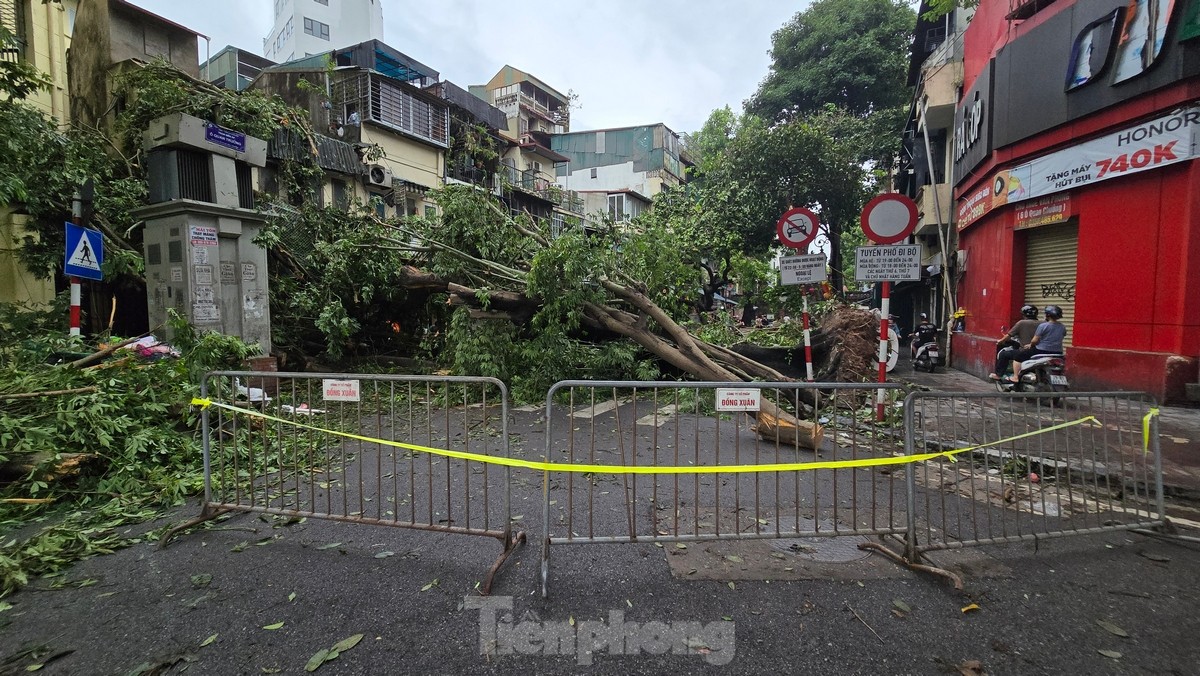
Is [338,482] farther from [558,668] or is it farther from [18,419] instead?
Result: [558,668]

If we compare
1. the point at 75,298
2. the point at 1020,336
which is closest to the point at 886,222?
the point at 1020,336

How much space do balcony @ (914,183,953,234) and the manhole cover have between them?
14872 millimetres

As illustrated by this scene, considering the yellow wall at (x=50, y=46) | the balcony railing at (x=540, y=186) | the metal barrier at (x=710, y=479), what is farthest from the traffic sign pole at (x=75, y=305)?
the balcony railing at (x=540, y=186)

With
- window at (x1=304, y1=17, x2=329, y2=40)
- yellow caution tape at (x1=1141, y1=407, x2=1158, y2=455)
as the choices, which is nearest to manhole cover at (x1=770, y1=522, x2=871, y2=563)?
yellow caution tape at (x1=1141, y1=407, x2=1158, y2=455)

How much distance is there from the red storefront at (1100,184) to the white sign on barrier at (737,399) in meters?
7.47

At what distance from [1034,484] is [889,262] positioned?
2908 mm

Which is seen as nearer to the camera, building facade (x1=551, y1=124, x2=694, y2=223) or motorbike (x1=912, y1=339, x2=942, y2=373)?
motorbike (x1=912, y1=339, x2=942, y2=373)

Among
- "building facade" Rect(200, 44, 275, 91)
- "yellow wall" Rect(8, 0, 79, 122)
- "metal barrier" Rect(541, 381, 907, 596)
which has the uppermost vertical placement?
"building facade" Rect(200, 44, 275, 91)

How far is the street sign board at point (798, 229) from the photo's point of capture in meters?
7.66

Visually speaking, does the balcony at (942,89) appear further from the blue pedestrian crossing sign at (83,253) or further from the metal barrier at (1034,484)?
the blue pedestrian crossing sign at (83,253)

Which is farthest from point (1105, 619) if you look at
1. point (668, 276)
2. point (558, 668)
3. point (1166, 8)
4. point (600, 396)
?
point (1166, 8)

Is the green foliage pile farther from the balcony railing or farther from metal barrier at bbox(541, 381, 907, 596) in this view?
the balcony railing

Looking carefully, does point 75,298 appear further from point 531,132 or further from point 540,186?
point 531,132

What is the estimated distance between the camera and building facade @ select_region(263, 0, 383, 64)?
39875 millimetres
